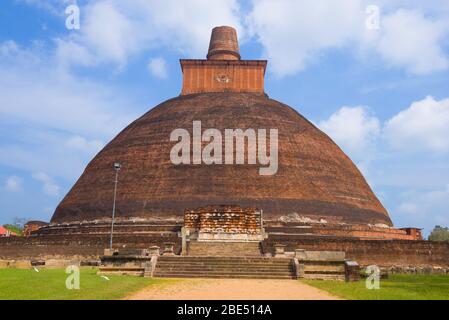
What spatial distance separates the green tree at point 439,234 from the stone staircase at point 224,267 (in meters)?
42.7

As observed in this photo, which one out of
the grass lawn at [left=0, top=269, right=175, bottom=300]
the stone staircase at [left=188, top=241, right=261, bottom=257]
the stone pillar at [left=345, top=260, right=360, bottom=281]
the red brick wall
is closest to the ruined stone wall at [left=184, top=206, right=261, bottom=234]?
the stone staircase at [left=188, top=241, right=261, bottom=257]

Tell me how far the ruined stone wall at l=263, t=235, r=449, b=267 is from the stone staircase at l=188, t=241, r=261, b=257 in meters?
1.08

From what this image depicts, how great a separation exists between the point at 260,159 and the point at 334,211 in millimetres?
4228

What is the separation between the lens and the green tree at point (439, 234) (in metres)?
51.4

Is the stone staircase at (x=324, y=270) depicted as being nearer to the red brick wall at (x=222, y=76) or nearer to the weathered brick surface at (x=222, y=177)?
the weathered brick surface at (x=222, y=177)

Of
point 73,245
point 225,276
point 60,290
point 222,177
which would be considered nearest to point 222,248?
point 225,276

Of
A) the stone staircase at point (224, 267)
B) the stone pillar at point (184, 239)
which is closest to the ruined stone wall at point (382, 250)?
the stone pillar at point (184, 239)

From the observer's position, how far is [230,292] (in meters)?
8.57

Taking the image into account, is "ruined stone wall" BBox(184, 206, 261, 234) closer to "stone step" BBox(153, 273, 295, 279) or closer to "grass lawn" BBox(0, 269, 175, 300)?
"stone step" BBox(153, 273, 295, 279)

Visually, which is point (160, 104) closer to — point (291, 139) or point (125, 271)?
point (291, 139)

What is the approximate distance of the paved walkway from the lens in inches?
310

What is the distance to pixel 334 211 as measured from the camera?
75.7 ft

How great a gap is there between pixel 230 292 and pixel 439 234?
165ft
